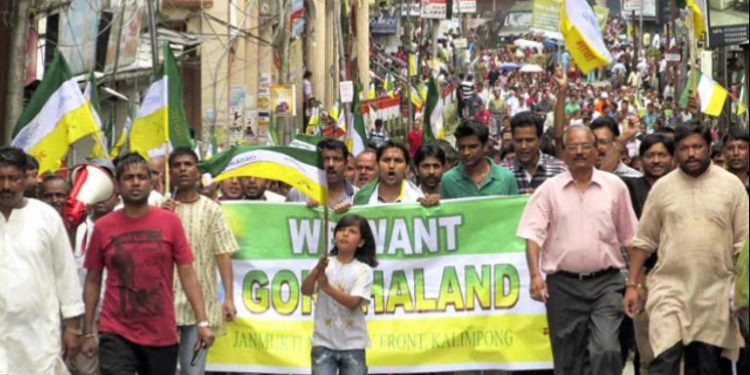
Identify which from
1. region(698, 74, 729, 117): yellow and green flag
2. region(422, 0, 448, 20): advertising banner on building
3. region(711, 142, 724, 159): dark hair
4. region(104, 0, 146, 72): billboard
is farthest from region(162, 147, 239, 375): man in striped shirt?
region(422, 0, 448, 20): advertising banner on building

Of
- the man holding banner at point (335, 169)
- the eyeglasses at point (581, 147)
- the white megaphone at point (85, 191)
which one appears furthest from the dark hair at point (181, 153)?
the eyeglasses at point (581, 147)

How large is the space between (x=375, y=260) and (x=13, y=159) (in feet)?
8.48

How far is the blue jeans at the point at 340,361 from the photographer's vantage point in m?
11.7

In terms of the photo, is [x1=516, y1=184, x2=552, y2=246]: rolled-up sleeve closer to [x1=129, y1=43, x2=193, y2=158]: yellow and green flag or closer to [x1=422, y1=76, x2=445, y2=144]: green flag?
Result: [x1=129, y1=43, x2=193, y2=158]: yellow and green flag

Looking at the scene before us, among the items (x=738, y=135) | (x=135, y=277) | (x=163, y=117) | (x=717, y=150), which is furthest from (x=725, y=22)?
(x=135, y=277)

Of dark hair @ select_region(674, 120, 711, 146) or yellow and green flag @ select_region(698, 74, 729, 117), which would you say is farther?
yellow and green flag @ select_region(698, 74, 729, 117)

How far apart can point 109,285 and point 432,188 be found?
3.20 m

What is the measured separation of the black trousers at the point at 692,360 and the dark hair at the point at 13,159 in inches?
138

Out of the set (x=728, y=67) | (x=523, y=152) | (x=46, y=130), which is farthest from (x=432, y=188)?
(x=728, y=67)

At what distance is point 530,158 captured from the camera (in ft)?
42.5

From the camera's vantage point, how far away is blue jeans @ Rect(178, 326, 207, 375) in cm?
1158

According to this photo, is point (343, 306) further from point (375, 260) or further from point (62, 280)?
point (62, 280)

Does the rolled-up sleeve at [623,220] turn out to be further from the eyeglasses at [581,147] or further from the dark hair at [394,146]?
the dark hair at [394,146]

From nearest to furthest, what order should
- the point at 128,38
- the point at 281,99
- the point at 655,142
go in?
the point at 655,142 → the point at 128,38 → the point at 281,99
